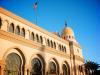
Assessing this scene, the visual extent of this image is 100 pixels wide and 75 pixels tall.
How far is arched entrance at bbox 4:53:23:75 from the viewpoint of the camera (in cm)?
1817

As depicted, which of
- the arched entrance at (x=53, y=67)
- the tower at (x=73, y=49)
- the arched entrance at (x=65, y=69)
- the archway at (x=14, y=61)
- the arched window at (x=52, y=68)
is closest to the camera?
the archway at (x=14, y=61)

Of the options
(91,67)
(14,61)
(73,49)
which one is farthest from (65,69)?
(14,61)

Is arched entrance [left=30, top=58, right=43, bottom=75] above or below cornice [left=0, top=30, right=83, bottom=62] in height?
below

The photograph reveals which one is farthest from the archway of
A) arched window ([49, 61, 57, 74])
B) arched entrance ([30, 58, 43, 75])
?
arched window ([49, 61, 57, 74])

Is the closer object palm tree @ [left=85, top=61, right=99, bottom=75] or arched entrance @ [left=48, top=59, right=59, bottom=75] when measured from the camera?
arched entrance @ [left=48, top=59, right=59, bottom=75]

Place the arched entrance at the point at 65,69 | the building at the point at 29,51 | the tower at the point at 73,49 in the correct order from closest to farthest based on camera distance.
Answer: the building at the point at 29,51
the arched entrance at the point at 65,69
the tower at the point at 73,49

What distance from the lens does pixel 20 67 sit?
19.9 m

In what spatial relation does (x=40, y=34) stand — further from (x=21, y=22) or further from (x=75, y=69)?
(x=75, y=69)

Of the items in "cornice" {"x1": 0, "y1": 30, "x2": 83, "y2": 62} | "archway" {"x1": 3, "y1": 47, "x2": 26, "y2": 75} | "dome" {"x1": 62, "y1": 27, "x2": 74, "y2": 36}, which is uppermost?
"dome" {"x1": 62, "y1": 27, "x2": 74, "y2": 36}

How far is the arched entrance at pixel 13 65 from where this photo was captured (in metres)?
18.2

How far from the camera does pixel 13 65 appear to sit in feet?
62.1

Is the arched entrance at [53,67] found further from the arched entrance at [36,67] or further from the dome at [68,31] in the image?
the dome at [68,31]

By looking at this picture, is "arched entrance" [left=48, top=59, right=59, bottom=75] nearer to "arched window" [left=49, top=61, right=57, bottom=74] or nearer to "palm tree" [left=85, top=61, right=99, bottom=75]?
"arched window" [left=49, top=61, right=57, bottom=74]

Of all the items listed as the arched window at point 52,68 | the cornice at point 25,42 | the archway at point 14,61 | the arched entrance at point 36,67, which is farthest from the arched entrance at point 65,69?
the archway at point 14,61
